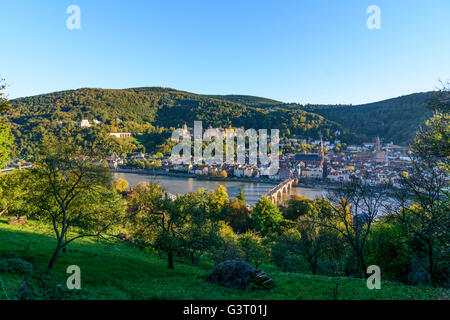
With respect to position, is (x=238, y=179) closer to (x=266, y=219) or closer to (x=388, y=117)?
(x=266, y=219)

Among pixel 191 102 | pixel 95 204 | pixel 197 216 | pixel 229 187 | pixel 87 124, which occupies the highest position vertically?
pixel 191 102

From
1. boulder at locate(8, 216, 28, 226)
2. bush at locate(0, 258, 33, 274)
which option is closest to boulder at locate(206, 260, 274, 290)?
bush at locate(0, 258, 33, 274)

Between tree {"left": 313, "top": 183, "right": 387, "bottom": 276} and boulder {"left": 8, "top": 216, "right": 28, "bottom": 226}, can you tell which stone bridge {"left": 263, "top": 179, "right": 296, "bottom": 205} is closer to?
tree {"left": 313, "top": 183, "right": 387, "bottom": 276}

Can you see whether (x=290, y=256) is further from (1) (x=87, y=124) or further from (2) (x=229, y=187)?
(1) (x=87, y=124)

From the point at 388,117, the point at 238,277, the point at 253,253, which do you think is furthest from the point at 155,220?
the point at 388,117

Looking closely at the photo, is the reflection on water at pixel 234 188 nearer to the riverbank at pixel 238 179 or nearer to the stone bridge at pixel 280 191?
the riverbank at pixel 238 179

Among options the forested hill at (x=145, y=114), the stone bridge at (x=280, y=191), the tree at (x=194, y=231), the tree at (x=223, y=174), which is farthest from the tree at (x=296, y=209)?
the forested hill at (x=145, y=114)
